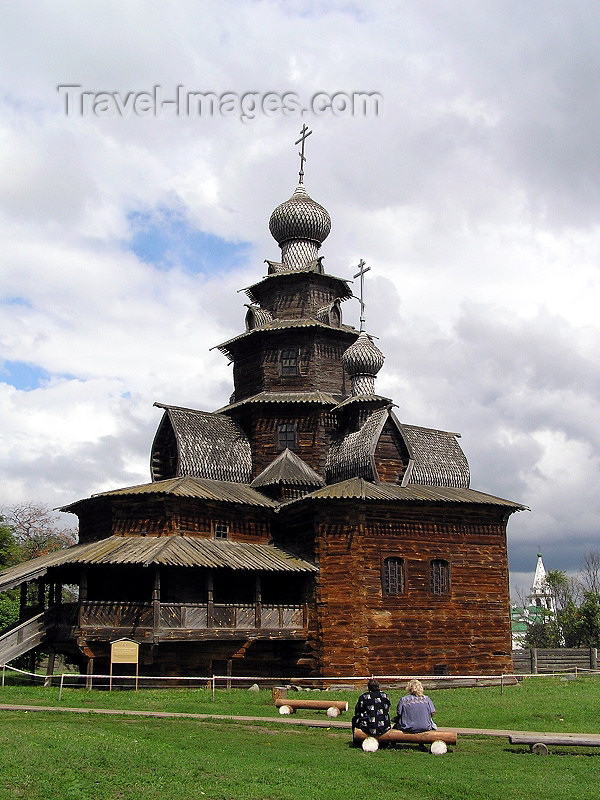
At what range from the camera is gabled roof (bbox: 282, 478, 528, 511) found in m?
28.3

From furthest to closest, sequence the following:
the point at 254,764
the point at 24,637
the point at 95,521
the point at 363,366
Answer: the point at 363,366
the point at 95,521
the point at 24,637
the point at 254,764

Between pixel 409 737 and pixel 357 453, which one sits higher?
pixel 357 453

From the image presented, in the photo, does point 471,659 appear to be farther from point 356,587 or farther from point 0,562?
point 0,562

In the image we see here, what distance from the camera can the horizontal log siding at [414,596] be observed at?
28141 millimetres

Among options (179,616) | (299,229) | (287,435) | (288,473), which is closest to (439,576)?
(288,473)

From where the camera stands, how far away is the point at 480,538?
31.0 metres

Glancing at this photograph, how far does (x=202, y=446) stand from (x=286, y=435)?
331 cm

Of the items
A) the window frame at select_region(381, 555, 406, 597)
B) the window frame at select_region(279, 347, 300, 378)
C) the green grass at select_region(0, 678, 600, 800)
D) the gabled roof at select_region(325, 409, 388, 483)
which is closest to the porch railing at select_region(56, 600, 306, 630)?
the window frame at select_region(381, 555, 406, 597)

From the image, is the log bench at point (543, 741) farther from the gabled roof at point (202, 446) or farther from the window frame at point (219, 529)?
the gabled roof at point (202, 446)

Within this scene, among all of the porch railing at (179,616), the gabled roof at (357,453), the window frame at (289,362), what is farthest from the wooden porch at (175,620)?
the window frame at (289,362)

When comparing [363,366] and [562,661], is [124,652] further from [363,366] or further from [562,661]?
[562,661]

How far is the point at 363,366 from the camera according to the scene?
3341cm

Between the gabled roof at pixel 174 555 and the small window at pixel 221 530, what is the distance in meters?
0.49

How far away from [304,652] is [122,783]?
17.8m
